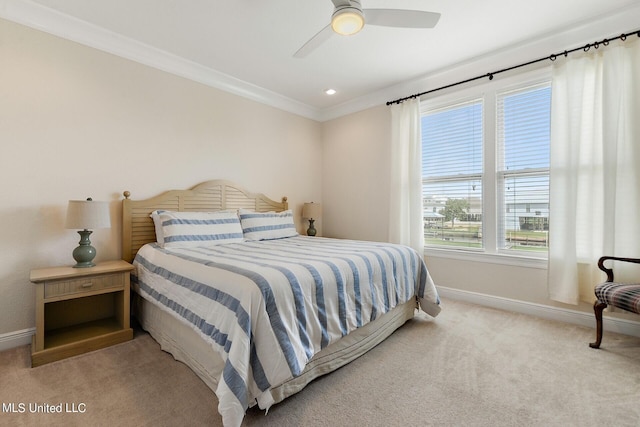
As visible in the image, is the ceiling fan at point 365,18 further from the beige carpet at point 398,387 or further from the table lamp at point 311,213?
the table lamp at point 311,213

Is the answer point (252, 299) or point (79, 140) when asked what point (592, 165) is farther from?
point (79, 140)

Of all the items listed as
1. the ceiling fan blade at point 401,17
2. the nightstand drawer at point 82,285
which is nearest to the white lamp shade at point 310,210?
the nightstand drawer at point 82,285

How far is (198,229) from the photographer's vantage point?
284cm

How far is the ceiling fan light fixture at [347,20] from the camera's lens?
1.78 m

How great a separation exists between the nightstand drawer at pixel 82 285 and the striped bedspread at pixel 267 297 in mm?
198

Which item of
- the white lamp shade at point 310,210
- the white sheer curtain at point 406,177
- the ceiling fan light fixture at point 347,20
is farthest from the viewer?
the white lamp shade at point 310,210

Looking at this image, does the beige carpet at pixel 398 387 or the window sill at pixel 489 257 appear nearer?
the beige carpet at pixel 398 387

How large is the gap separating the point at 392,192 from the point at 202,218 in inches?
93.4

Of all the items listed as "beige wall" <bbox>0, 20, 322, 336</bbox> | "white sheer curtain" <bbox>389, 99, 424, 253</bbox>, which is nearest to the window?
"white sheer curtain" <bbox>389, 99, 424, 253</bbox>

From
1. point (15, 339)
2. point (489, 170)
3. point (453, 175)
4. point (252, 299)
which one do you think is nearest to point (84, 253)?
point (15, 339)

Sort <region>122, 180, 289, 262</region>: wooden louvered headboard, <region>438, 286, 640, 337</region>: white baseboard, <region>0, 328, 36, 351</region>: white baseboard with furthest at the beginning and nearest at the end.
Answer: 1. <region>122, 180, 289, 262</region>: wooden louvered headboard
2. <region>438, 286, 640, 337</region>: white baseboard
3. <region>0, 328, 36, 351</region>: white baseboard

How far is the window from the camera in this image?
9.64ft

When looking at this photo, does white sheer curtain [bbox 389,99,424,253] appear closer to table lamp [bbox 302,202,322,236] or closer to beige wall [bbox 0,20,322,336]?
table lamp [bbox 302,202,322,236]

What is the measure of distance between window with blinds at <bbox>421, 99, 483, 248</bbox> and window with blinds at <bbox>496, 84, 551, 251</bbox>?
0.23 metres
